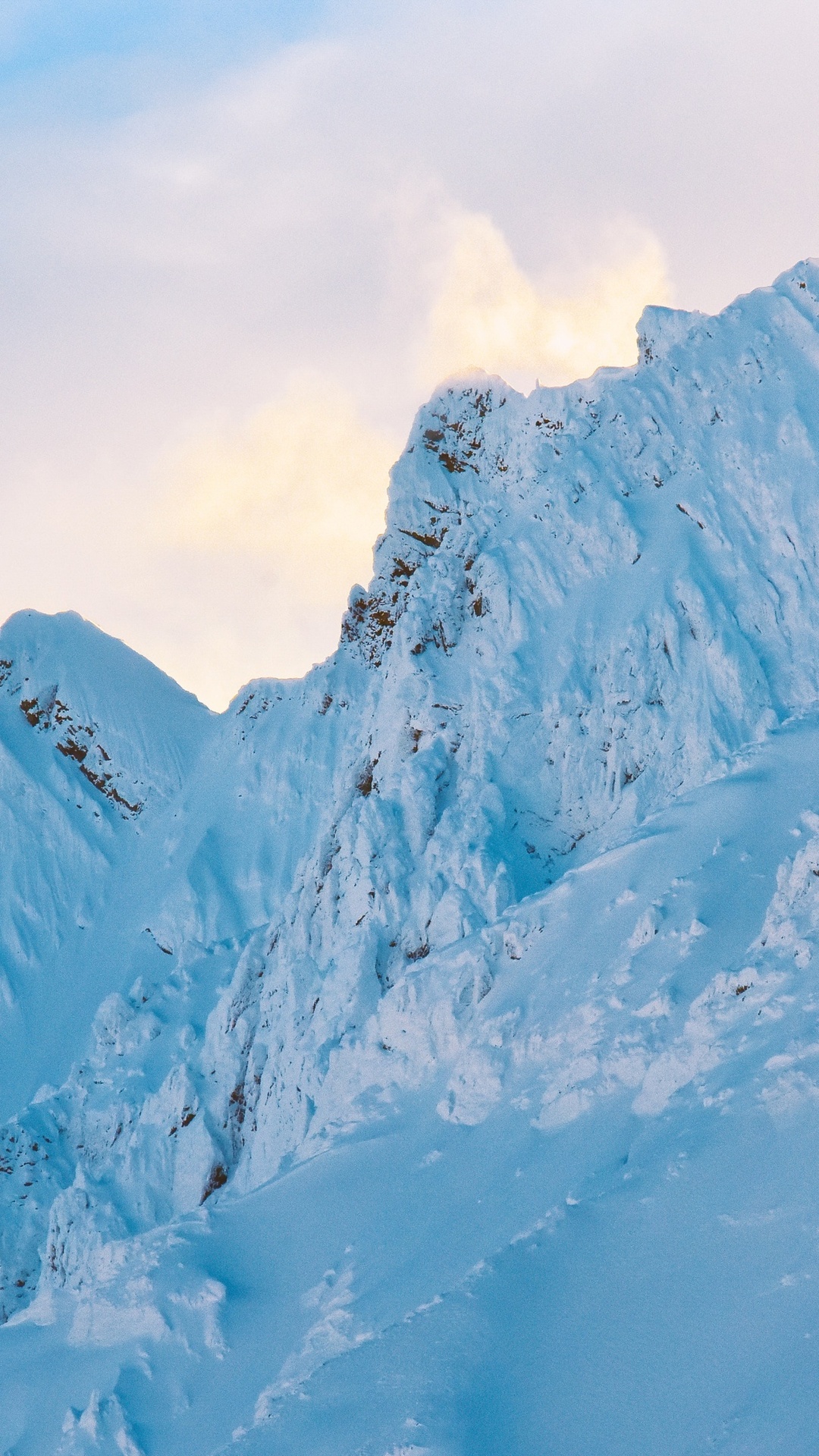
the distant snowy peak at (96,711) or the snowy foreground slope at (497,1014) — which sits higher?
the distant snowy peak at (96,711)

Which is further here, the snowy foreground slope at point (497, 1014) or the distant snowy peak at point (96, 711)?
the distant snowy peak at point (96, 711)

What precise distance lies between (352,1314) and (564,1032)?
682 cm

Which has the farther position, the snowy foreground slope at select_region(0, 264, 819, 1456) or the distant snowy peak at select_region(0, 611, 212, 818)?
the distant snowy peak at select_region(0, 611, 212, 818)

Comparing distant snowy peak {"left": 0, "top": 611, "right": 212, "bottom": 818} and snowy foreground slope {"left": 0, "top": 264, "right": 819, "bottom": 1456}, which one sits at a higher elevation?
distant snowy peak {"left": 0, "top": 611, "right": 212, "bottom": 818}

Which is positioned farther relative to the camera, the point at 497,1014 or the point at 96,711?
the point at 96,711

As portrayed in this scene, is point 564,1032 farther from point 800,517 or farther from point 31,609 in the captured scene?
point 31,609

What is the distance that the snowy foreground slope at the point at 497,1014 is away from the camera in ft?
71.8

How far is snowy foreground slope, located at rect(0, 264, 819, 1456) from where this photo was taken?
2188 cm

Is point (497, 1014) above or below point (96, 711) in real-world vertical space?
below

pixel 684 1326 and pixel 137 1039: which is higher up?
pixel 137 1039

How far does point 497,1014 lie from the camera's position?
35312 millimetres

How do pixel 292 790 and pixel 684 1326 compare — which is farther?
pixel 292 790

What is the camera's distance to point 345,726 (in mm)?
77062

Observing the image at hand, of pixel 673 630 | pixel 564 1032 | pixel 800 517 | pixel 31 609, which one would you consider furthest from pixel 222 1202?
pixel 31 609
